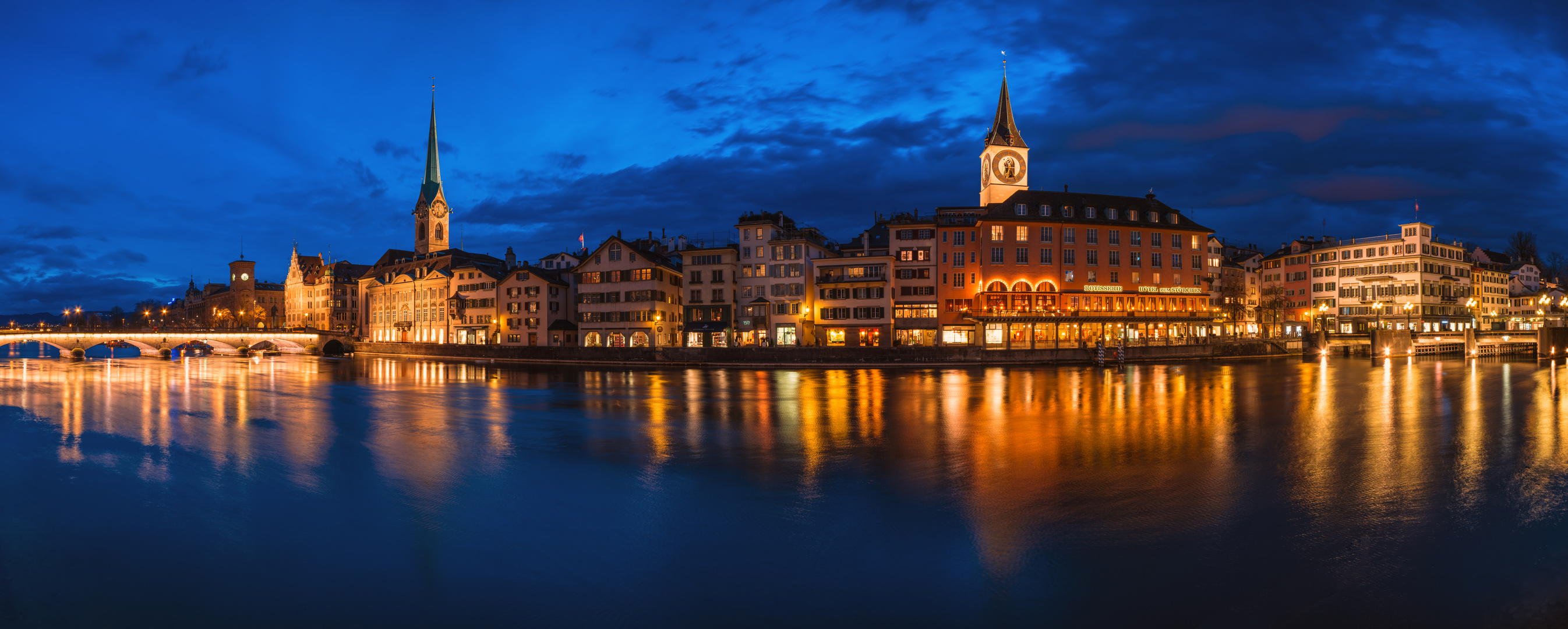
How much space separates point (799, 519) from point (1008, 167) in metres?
72.6

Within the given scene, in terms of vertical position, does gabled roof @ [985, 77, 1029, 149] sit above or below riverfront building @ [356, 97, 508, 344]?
above

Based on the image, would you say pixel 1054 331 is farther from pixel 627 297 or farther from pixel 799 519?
Answer: pixel 799 519

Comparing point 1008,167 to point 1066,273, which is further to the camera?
point 1008,167

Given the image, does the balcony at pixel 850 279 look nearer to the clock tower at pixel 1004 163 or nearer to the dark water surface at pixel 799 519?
the clock tower at pixel 1004 163

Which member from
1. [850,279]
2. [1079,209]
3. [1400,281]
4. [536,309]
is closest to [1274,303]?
[1400,281]

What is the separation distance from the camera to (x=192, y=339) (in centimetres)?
8300

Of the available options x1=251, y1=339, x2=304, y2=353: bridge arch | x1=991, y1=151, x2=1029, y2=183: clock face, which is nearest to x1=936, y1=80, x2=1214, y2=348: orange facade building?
x1=991, y1=151, x2=1029, y2=183: clock face

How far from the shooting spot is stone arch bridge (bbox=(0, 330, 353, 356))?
7731cm

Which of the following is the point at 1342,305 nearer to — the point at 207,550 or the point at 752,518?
the point at 752,518

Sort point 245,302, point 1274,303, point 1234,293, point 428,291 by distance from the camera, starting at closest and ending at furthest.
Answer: point 1234,293 → point 1274,303 → point 428,291 → point 245,302

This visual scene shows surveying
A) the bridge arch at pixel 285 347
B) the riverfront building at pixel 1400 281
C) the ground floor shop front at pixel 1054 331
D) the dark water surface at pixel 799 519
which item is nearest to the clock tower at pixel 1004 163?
the ground floor shop front at pixel 1054 331

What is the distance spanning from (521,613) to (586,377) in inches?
1653

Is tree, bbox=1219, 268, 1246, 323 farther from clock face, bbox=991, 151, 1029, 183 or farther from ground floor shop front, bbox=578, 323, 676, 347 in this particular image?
ground floor shop front, bbox=578, 323, 676, 347

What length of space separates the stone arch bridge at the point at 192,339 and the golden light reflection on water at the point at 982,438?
4275 cm
